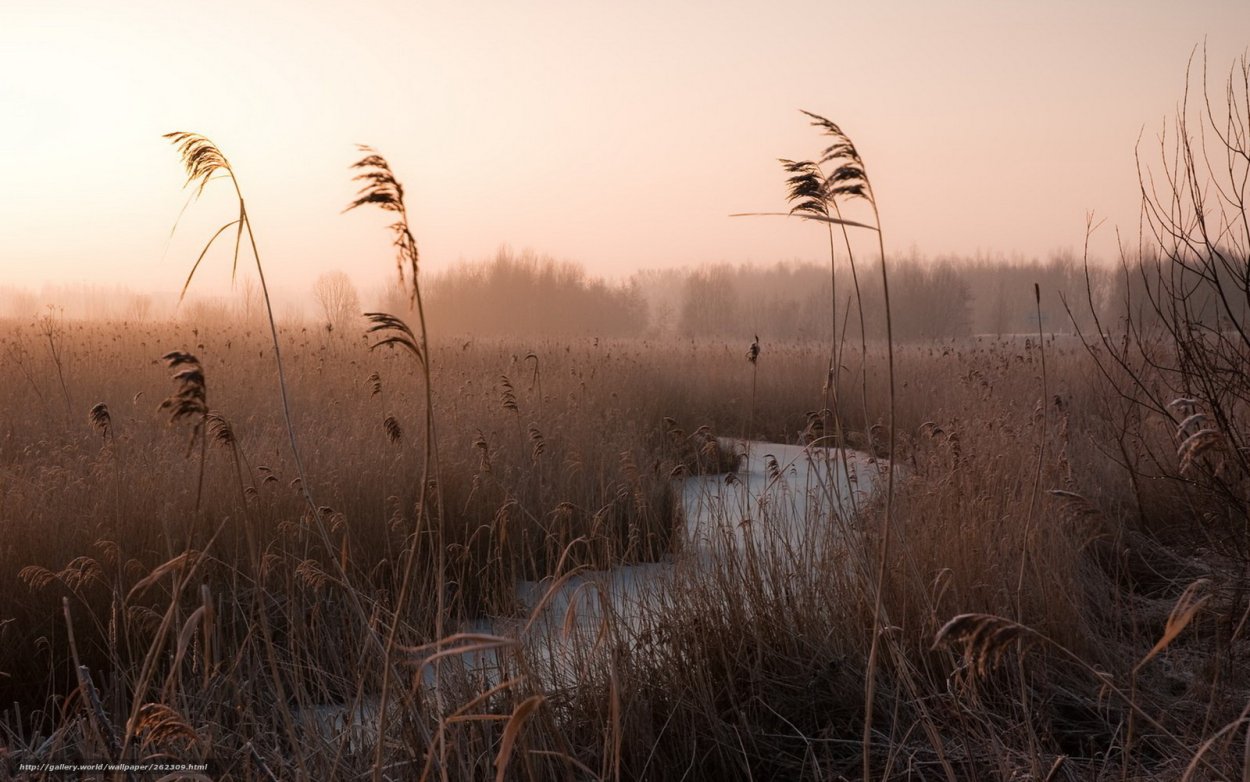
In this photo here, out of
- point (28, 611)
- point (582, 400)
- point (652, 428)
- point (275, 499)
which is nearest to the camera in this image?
point (28, 611)

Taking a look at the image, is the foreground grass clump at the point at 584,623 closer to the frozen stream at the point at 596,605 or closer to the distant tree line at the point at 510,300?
the frozen stream at the point at 596,605

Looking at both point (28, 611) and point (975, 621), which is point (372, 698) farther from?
point (975, 621)

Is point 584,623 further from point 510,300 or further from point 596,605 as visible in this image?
point 510,300

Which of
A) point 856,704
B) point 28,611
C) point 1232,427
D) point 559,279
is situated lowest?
point 856,704

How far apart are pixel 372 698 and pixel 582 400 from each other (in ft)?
15.2

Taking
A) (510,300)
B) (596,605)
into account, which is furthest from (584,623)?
(510,300)

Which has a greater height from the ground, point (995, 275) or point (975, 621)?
point (995, 275)

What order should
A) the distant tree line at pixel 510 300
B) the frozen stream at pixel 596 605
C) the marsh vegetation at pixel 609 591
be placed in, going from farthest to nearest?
the distant tree line at pixel 510 300 < the frozen stream at pixel 596 605 < the marsh vegetation at pixel 609 591

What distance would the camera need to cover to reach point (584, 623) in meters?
3.52

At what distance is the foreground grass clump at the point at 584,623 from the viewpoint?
2.08m

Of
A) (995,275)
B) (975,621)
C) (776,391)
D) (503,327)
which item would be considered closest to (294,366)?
(776,391)

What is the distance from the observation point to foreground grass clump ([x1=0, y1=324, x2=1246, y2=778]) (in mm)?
2076

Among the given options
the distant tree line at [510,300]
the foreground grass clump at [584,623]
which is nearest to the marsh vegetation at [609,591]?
the foreground grass clump at [584,623]

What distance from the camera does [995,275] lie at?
51.2 metres
